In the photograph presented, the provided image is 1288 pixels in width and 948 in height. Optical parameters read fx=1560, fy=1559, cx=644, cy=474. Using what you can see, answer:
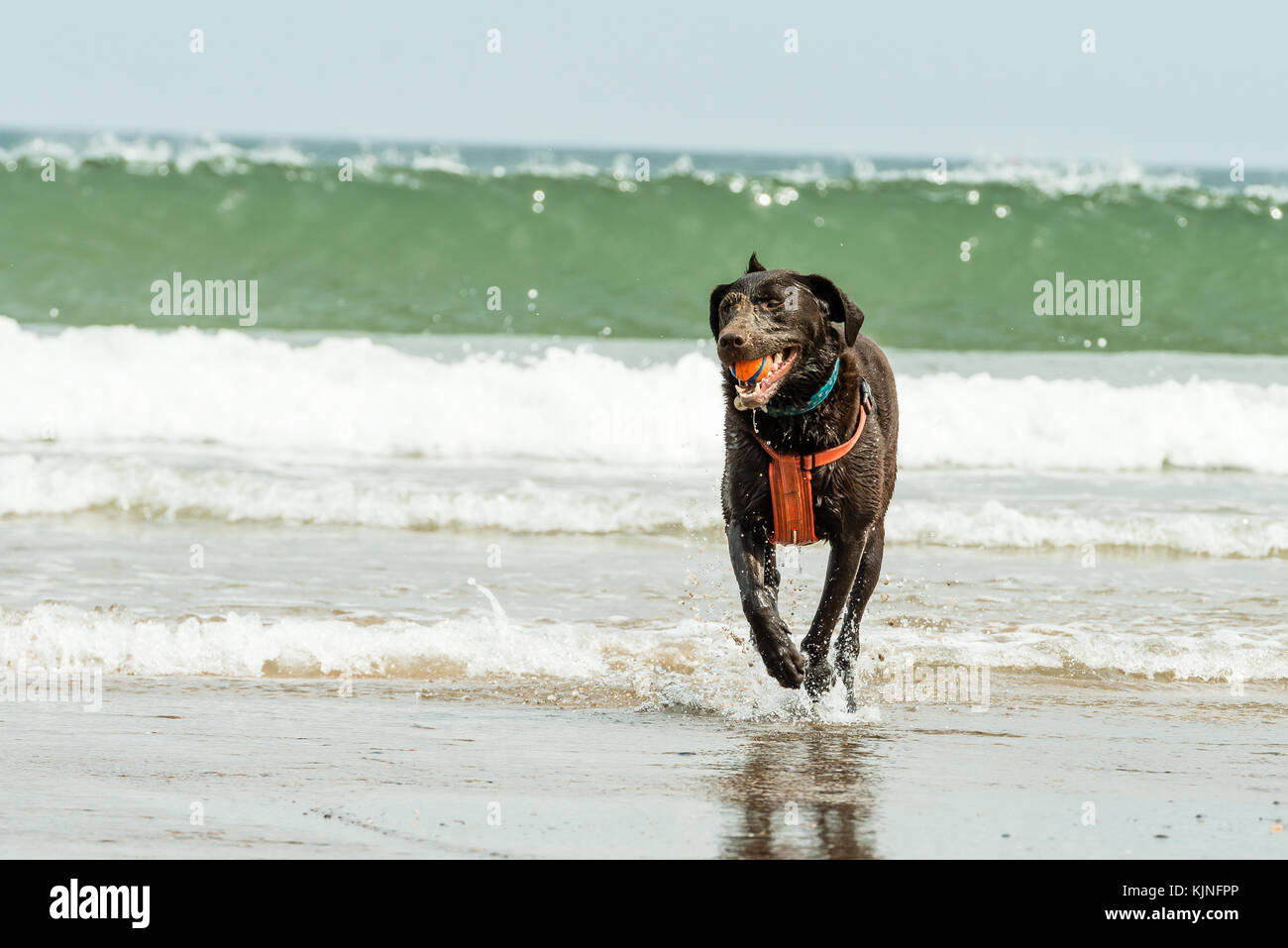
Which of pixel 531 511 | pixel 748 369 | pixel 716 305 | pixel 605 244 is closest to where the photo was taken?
pixel 748 369

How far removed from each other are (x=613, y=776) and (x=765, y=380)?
→ 1.38 m

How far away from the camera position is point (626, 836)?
384 cm

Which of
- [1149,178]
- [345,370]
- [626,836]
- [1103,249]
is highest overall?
[1149,178]

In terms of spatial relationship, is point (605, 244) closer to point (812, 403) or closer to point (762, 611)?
point (812, 403)

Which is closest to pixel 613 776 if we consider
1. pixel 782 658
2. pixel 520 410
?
pixel 782 658

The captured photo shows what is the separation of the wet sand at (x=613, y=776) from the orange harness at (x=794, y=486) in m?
0.68

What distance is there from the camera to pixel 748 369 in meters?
5.02

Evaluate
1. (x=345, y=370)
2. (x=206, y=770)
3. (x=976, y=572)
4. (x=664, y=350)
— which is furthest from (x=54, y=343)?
(x=206, y=770)

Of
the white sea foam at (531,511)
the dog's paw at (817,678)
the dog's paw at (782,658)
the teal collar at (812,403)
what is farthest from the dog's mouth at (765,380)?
the white sea foam at (531,511)

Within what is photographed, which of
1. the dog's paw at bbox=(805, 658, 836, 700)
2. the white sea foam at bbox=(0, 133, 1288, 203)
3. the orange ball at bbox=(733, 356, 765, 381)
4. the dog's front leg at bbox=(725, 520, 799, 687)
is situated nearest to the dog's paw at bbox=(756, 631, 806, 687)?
the dog's front leg at bbox=(725, 520, 799, 687)

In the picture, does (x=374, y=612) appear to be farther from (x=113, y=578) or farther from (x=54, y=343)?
(x=54, y=343)

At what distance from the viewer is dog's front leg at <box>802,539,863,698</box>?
5387 mm

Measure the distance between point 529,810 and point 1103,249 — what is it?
19.9 metres

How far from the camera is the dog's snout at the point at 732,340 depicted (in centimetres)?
486
